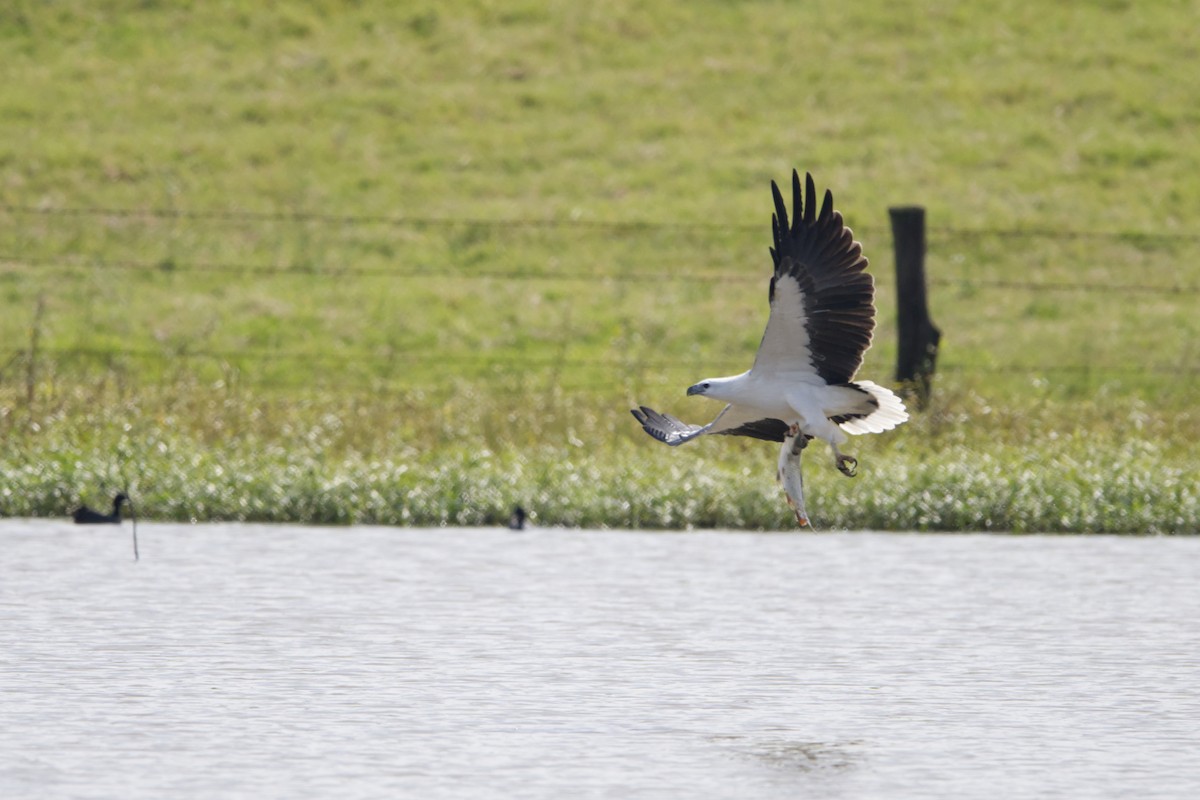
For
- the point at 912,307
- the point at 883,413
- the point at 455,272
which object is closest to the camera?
the point at 883,413

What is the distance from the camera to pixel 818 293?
9.24 metres

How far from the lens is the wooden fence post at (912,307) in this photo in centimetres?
1543

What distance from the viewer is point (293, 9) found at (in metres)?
34.3

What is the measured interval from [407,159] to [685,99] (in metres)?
4.57

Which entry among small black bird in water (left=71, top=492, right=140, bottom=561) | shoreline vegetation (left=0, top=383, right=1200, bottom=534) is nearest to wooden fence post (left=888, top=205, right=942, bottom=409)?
shoreline vegetation (left=0, top=383, right=1200, bottom=534)

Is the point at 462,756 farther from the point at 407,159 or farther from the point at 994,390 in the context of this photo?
the point at 407,159

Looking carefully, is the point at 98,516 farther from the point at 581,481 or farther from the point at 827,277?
the point at 827,277

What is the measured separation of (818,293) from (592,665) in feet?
6.51

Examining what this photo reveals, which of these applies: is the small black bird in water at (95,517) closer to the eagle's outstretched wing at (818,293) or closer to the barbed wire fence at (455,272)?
the eagle's outstretched wing at (818,293)

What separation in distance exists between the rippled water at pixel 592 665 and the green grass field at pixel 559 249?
87 centimetres

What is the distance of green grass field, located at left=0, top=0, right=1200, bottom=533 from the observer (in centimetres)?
1319

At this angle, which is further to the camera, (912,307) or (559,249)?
(559,249)

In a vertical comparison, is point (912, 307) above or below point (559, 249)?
below

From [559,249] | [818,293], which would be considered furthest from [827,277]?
[559,249]
